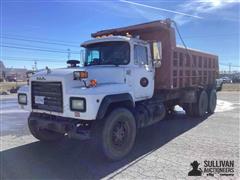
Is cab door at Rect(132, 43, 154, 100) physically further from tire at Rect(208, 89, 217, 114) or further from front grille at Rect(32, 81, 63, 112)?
tire at Rect(208, 89, 217, 114)

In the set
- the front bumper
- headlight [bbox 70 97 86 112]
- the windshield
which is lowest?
the front bumper

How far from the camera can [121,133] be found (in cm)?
554

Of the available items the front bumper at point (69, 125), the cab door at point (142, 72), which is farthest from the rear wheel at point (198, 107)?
the front bumper at point (69, 125)

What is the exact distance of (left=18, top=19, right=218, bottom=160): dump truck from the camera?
4.97 m

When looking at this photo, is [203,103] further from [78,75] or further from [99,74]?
[78,75]

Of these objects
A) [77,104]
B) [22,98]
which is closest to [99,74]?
[77,104]

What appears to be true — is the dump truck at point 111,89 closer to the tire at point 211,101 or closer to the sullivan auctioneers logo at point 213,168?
the sullivan auctioneers logo at point 213,168

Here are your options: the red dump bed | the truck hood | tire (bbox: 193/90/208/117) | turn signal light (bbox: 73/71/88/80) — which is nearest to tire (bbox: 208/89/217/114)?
tire (bbox: 193/90/208/117)

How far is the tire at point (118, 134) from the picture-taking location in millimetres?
5086

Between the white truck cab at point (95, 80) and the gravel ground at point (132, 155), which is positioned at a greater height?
the white truck cab at point (95, 80)

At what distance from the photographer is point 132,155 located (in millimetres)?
5594

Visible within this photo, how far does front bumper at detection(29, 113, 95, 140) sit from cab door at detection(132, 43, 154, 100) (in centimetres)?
168

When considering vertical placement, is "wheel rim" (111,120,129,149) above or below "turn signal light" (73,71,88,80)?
below

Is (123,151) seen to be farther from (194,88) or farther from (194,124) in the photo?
(194,88)
